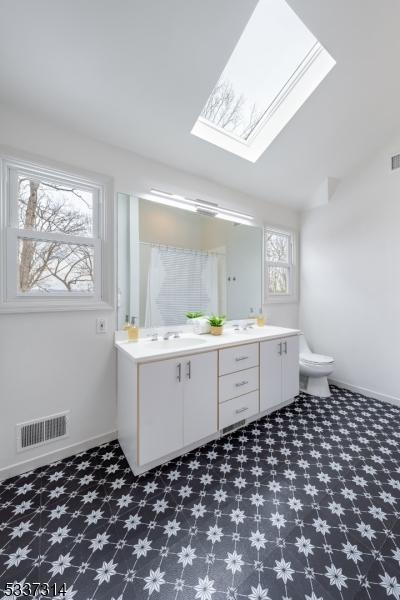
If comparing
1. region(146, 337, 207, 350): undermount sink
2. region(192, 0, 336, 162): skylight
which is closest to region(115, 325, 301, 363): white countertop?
region(146, 337, 207, 350): undermount sink

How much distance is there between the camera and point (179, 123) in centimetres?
192

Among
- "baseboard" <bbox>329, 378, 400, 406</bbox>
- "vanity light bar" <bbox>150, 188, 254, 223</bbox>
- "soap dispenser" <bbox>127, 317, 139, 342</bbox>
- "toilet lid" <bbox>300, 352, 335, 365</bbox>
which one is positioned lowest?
"baseboard" <bbox>329, 378, 400, 406</bbox>

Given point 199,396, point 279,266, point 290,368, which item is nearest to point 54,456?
point 199,396

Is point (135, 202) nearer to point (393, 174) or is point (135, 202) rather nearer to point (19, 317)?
point (19, 317)

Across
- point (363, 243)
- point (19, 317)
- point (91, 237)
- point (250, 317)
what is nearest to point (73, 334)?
point (19, 317)

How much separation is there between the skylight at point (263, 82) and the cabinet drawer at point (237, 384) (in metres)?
2.09

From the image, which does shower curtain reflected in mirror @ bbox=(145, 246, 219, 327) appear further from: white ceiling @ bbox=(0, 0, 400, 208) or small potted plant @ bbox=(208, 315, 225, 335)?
white ceiling @ bbox=(0, 0, 400, 208)

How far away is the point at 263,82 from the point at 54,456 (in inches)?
137

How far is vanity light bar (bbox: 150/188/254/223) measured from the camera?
87.8 inches

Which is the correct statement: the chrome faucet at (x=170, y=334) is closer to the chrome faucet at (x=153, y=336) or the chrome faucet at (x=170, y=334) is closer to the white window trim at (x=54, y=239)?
the chrome faucet at (x=153, y=336)

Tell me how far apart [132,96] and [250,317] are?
7.80ft

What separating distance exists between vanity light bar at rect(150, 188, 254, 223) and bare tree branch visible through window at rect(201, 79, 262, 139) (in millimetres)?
688

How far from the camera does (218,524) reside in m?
1.27

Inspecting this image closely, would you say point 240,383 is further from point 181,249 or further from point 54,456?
point 54,456
